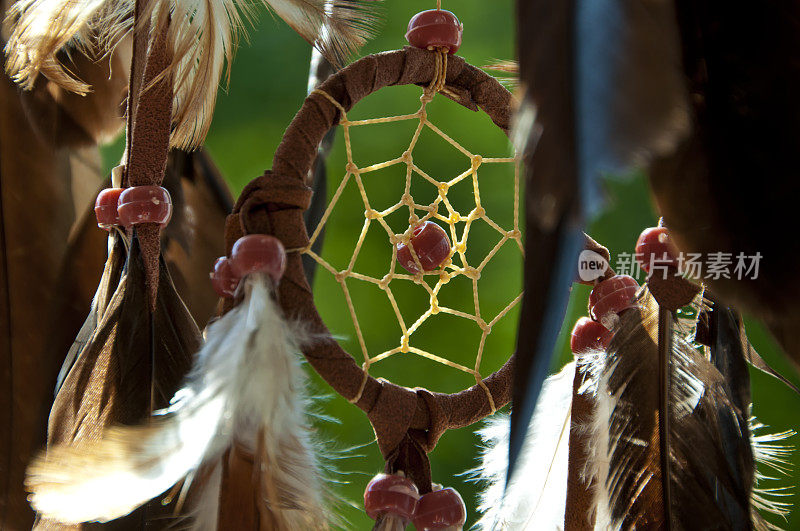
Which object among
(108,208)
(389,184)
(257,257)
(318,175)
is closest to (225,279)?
(257,257)

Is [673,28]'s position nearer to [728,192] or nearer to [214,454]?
[728,192]

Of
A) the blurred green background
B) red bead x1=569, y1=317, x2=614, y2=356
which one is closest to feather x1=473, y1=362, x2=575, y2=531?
red bead x1=569, y1=317, x2=614, y2=356

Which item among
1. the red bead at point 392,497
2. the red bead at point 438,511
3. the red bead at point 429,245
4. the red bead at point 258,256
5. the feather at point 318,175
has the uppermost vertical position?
the feather at point 318,175

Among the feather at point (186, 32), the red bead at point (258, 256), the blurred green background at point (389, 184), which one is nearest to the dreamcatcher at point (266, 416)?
the red bead at point (258, 256)

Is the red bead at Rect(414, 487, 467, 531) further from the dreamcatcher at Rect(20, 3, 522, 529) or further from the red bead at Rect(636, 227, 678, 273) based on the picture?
the red bead at Rect(636, 227, 678, 273)

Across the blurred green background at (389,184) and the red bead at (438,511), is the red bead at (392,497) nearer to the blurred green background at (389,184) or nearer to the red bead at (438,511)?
the red bead at (438,511)

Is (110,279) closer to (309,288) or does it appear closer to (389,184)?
(309,288)

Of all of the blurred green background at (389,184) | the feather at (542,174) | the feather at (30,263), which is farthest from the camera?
the blurred green background at (389,184)
